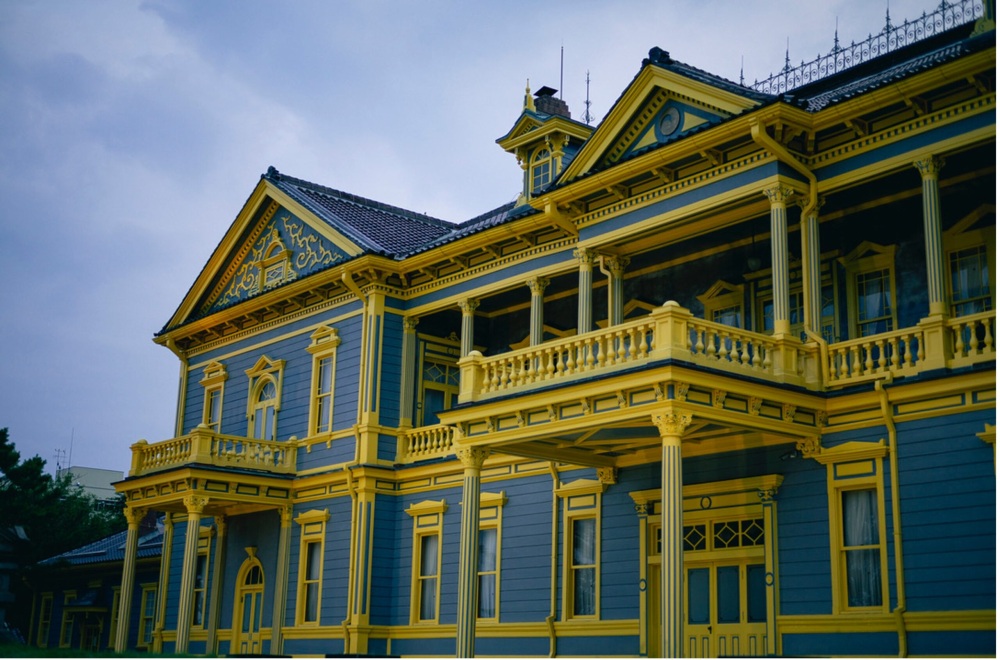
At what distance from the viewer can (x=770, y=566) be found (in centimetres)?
1831

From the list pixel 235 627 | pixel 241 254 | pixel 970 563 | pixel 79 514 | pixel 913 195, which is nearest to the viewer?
pixel 970 563

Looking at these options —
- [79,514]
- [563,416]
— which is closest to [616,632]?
[563,416]

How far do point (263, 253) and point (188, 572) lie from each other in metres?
8.81

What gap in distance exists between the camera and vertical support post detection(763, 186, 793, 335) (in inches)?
725

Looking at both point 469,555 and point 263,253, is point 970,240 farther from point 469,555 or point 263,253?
point 263,253

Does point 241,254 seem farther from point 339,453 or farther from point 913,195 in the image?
point 913,195

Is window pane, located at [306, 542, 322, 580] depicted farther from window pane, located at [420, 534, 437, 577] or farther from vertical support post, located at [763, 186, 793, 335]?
vertical support post, located at [763, 186, 793, 335]

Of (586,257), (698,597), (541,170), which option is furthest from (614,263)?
(698,597)

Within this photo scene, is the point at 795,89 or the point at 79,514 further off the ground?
the point at 795,89

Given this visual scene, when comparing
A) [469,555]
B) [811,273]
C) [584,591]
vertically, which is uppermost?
[811,273]

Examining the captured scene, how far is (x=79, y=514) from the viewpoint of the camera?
56500mm

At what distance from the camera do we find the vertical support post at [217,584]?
2869 cm

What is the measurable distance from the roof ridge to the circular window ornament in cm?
1191

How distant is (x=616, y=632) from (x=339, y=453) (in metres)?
8.72
